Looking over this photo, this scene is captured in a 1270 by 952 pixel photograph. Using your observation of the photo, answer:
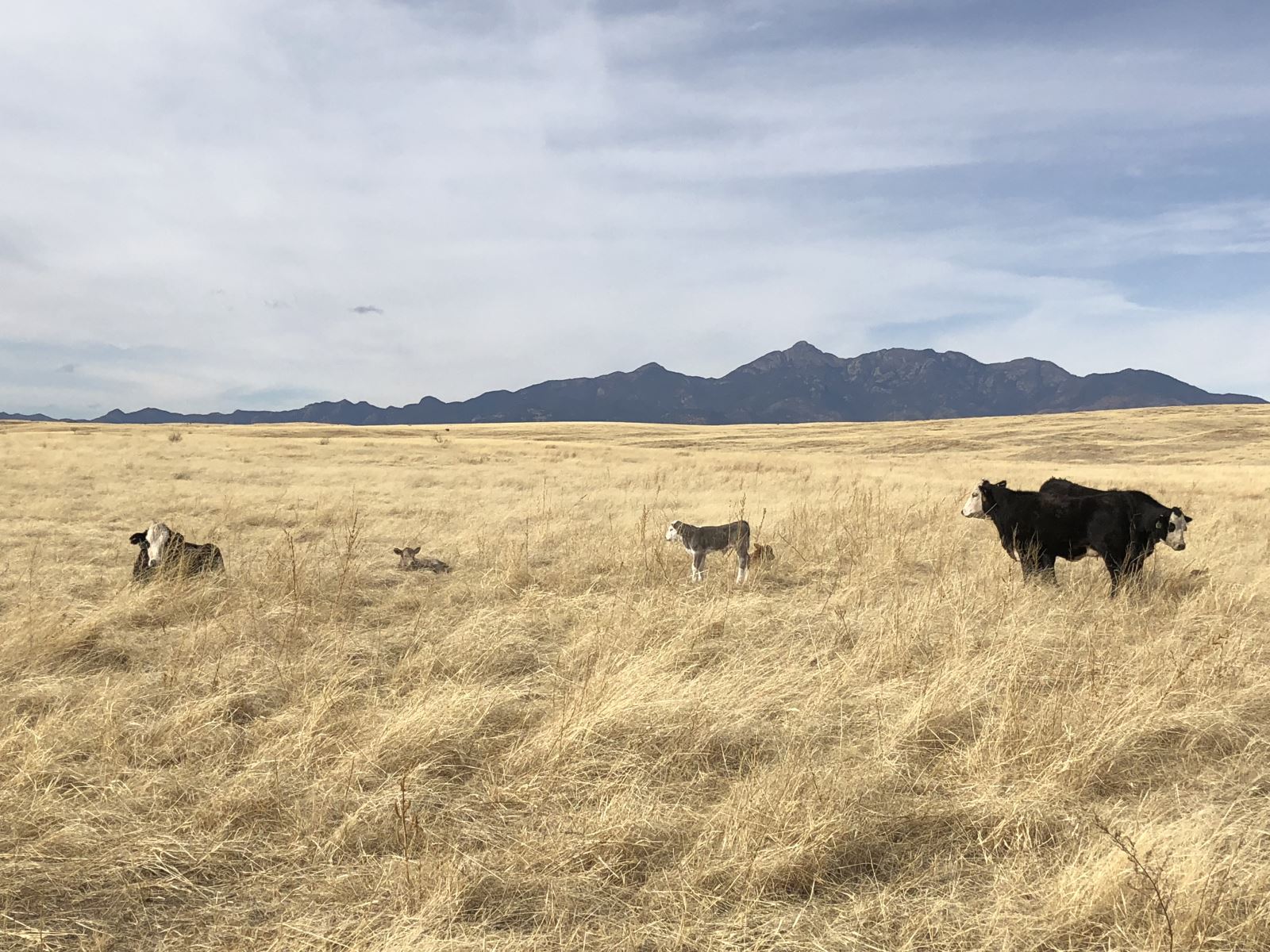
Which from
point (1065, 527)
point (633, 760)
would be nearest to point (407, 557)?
point (633, 760)

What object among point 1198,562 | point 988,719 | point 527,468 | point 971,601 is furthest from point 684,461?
point 988,719

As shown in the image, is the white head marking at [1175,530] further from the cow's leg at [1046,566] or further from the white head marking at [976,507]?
the white head marking at [976,507]

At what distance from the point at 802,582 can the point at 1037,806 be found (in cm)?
555

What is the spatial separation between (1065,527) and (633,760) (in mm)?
6778

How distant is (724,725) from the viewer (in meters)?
4.34

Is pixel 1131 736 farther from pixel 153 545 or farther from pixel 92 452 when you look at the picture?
pixel 92 452

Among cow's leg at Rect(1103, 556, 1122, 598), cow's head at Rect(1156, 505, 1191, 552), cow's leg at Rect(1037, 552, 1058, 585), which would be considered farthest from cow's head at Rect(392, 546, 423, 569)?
cow's head at Rect(1156, 505, 1191, 552)

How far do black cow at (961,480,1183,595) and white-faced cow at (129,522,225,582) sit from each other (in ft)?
30.9

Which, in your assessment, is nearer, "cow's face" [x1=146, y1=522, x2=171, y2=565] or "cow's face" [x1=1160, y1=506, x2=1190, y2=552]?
"cow's face" [x1=1160, y1=506, x2=1190, y2=552]

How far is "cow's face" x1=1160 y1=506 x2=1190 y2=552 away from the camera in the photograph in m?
8.15

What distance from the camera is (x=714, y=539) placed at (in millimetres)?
9492

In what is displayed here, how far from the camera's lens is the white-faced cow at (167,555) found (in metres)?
8.21

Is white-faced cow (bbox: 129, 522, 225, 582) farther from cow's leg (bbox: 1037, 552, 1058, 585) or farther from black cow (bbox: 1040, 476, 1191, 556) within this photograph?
black cow (bbox: 1040, 476, 1191, 556)

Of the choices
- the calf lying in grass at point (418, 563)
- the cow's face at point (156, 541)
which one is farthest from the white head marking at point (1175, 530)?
the cow's face at point (156, 541)
